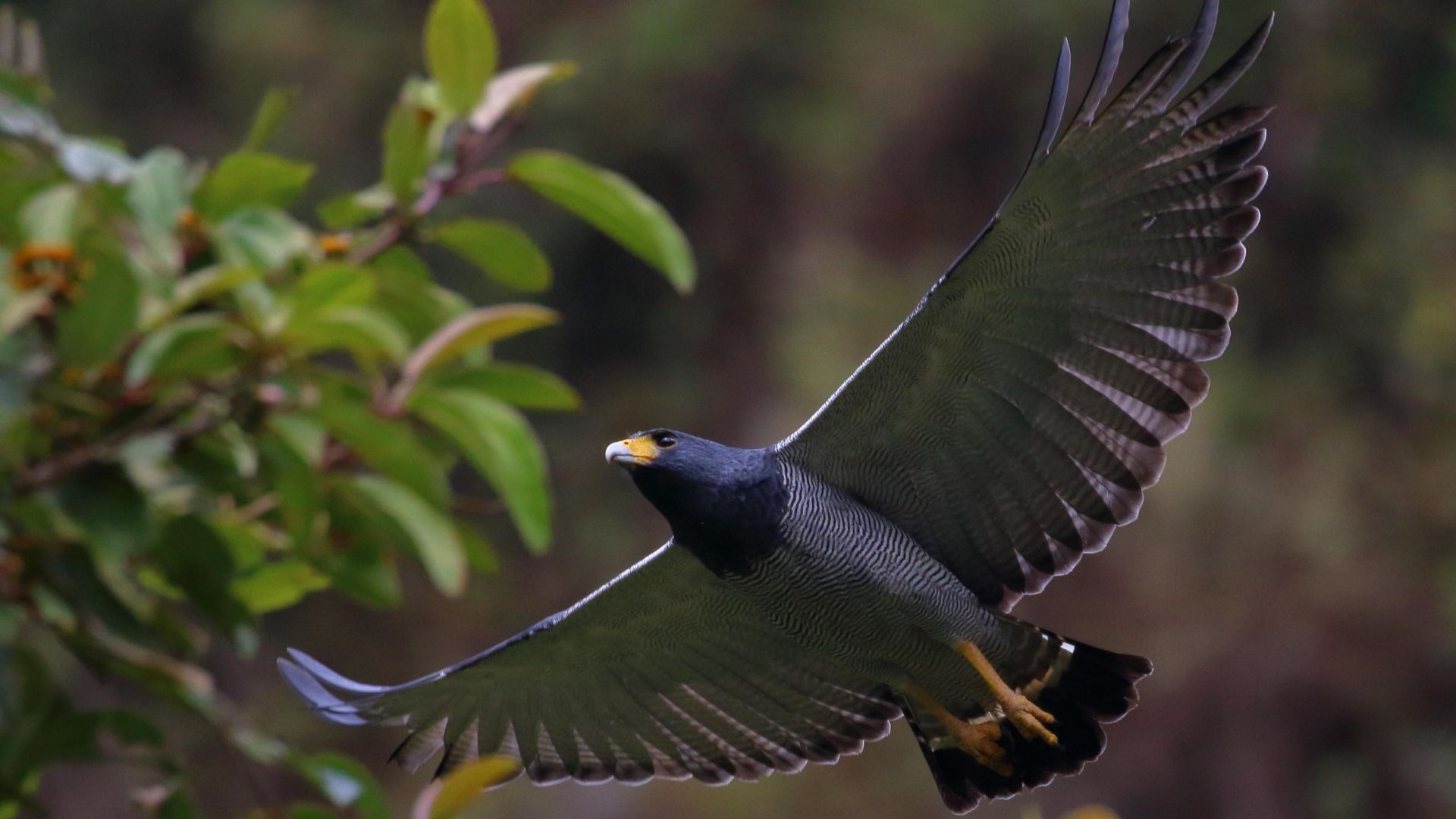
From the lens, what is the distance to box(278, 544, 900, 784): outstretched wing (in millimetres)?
2654

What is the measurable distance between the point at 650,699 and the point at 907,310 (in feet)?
14.4

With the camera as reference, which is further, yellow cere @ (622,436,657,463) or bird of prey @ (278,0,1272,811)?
yellow cere @ (622,436,657,463)

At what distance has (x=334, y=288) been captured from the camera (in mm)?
2486

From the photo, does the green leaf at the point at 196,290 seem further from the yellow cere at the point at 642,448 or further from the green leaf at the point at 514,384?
the yellow cere at the point at 642,448

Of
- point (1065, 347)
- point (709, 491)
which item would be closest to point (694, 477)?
point (709, 491)

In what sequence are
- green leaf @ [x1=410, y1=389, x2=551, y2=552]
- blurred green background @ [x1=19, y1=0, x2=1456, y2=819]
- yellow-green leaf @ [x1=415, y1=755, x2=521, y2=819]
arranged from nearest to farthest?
yellow-green leaf @ [x1=415, y1=755, x2=521, y2=819]
green leaf @ [x1=410, y1=389, x2=551, y2=552]
blurred green background @ [x1=19, y1=0, x2=1456, y2=819]

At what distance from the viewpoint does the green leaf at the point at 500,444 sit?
8.61 feet

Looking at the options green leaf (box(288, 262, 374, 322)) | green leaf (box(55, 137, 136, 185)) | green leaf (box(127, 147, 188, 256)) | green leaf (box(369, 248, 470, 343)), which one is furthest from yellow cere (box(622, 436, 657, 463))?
green leaf (box(55, 137, 136, 185))

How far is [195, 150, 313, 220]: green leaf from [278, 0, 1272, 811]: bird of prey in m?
0.84

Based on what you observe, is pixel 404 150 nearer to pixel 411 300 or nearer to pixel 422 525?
pixel 411 300

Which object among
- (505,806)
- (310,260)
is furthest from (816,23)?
(310,260)

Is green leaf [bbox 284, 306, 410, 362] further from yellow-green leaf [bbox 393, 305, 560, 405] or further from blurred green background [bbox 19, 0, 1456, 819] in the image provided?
blurred green background [bbox 19, 0, 1456, 819]

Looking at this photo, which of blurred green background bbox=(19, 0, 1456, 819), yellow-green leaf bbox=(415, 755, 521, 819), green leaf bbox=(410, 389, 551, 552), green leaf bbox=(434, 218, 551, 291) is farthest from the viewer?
blurred green background bbox=(19, 0, 1456, 819)

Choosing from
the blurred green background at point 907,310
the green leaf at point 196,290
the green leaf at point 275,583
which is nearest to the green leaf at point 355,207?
the green leaf at point 196,290
